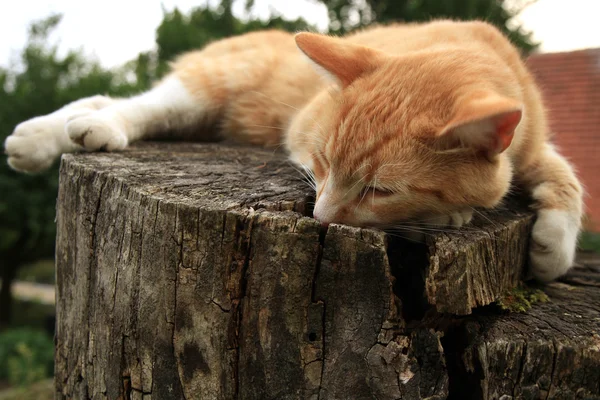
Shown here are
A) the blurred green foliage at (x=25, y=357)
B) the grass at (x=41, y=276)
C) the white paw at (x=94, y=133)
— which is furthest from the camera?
the grass at (x=41, y=276)

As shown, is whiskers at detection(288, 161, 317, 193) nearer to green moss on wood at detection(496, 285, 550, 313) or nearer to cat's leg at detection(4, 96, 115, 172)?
green moss on wood at detection(496, 285, 550, 313)

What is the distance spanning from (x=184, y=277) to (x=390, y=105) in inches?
30.5

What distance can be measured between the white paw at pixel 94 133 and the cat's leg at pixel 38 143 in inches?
4.7

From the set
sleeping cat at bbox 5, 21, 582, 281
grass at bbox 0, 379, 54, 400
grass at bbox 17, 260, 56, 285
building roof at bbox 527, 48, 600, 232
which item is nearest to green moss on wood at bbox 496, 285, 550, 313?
sleeping cat at bbox 5, 21, 582, 281

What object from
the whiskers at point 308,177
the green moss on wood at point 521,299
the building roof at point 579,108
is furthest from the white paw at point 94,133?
the building roof at point 579,108

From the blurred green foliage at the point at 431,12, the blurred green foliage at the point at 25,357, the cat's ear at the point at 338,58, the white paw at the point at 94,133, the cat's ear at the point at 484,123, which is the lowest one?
the blurred green foliage at the point at 25,357

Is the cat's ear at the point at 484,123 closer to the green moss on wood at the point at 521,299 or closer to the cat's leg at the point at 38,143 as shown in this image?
the green moss on wood at the point at 521,299

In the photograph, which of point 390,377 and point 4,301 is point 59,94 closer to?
point 4,301

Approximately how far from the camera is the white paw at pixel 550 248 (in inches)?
65.2

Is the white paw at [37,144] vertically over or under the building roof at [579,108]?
under

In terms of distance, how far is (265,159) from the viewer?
2.13 m

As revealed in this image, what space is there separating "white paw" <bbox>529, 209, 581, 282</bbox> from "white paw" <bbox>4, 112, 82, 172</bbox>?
1.82 metres

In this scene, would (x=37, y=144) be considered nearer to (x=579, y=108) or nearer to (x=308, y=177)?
(x=308, y=177)

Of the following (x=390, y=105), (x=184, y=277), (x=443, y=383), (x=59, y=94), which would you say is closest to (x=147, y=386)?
(x=184, y=277)
